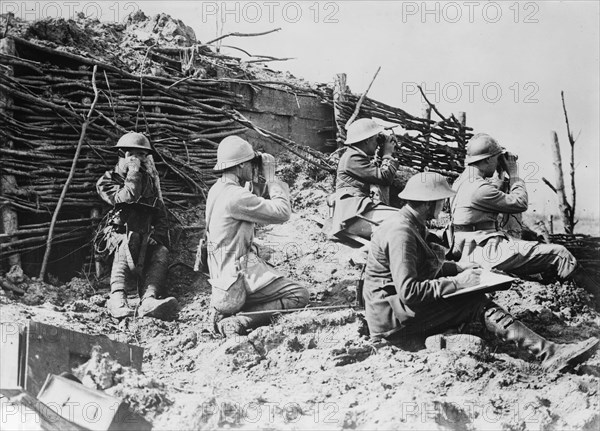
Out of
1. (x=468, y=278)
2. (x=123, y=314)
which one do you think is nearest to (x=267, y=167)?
(x=123, y=314)

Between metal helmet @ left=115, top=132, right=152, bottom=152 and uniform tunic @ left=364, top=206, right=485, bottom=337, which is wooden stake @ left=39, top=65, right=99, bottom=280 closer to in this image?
metal helmet @ left=115, top=132, right=152, bottom=152

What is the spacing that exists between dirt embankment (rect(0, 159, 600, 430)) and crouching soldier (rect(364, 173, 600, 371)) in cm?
12

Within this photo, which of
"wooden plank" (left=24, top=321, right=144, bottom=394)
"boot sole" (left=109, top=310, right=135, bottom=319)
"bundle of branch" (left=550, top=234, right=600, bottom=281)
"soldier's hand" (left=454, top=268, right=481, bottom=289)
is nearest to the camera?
"wooden plank" (left=24, top=321, right=144, bottom=394)

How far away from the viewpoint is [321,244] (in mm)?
7172

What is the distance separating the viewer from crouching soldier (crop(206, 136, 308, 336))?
218 inches

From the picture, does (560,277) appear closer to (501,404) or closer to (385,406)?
(501,404)

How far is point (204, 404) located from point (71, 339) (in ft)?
3.40

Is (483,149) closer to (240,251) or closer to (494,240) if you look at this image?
(494,240)

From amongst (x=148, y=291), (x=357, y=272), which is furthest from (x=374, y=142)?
(x=148, y=291)

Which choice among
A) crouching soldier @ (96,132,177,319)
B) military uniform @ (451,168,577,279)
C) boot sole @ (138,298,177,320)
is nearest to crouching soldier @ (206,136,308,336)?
boot sole @ (138,298,177,320)

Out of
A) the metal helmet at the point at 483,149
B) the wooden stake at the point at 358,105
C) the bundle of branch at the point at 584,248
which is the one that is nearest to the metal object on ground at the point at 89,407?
the metal helmet at the point at 483,149

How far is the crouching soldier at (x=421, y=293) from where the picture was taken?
4.66 metres

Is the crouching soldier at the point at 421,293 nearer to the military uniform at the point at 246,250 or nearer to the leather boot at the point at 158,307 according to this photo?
the military uniform at the point at 246,250

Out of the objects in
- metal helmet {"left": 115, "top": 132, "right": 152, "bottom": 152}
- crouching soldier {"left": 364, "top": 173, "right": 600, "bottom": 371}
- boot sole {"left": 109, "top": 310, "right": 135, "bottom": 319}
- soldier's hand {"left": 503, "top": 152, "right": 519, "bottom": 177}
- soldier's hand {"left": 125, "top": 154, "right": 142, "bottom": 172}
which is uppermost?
metal helmet {"left": 115, "top": 132, "right": 152, "bottom": 152}
